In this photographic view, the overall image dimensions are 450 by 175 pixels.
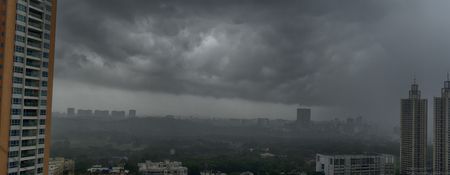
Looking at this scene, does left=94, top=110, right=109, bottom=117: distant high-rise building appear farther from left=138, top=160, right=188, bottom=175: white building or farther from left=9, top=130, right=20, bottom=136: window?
left=9, top=130, right=20, bottom=136: window

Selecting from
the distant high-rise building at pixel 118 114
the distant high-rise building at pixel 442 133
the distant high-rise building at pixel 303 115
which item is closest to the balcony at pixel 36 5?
the distant high-rise building at pixel 442 133

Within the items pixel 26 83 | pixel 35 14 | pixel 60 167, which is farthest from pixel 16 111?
pixel 60 167

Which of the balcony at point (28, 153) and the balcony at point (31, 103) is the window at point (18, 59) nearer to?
the balcony at point (31, 103)

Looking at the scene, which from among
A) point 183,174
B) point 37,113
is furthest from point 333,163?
point 37,113

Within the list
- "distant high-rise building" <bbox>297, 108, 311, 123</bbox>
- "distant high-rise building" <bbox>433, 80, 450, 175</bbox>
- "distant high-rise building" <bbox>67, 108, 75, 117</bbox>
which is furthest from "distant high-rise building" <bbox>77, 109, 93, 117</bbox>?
"distant high-rise building" <bbox>433, 80, 450, 175</bbox>

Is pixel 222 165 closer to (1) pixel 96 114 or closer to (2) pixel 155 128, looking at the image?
(2) pixel 155 128
